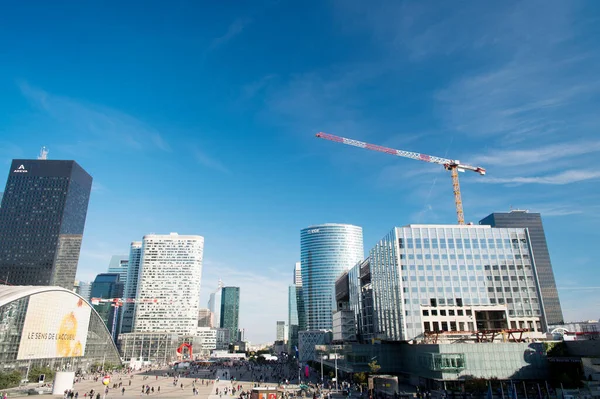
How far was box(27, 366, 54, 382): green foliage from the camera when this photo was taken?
87.4 metres

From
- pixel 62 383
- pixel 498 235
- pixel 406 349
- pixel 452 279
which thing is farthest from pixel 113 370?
pixel 498 235

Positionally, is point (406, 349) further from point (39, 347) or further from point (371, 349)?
point (39, 347)

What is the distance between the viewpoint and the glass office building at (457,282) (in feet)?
305

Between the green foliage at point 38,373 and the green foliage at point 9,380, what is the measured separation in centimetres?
1267

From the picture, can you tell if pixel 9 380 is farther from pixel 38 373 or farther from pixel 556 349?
pixel 556 349

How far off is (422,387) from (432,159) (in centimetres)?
7956

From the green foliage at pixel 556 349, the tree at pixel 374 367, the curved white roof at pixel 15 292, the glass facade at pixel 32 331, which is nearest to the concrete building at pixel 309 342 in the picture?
the glass facade at pixel 32 331

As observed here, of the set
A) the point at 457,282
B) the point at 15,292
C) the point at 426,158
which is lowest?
the point at 15,292

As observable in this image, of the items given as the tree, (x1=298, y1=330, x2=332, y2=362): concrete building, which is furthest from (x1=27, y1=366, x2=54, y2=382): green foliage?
(x1=298, y1=330, x2=332, y2=362): concrete building

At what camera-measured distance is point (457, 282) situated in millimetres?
96000

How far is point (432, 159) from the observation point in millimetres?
135500

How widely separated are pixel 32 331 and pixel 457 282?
9950cm

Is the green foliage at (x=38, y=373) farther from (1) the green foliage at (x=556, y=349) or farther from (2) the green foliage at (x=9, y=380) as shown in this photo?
(1) the green foliage at (x=556, y=349)

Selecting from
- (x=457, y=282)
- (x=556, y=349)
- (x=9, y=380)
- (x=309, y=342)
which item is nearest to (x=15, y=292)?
(x=9, y=380)
